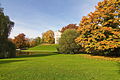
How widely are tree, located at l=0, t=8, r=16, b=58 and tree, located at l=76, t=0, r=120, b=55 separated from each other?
14477mm

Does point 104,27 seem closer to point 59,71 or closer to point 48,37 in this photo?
point 59,71

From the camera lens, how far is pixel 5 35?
22641 mm

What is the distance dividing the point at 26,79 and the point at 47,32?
81.4m

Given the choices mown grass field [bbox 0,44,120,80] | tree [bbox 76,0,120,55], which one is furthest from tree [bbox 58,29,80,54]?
mown grass field [bbox 0,44,120,80]

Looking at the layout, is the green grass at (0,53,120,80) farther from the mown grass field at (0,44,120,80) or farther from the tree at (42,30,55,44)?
the tree at (42,30,55,44)

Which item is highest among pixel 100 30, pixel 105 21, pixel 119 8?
pixel 119 8

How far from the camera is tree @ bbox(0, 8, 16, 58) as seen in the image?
21508mm

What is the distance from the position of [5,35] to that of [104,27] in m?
18.2

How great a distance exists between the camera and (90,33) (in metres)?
23.3

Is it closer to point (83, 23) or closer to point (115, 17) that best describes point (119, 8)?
point (115, 17)

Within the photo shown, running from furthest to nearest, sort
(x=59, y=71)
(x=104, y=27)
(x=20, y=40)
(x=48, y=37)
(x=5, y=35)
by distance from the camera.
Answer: (x=48, y=37)
(x=20, y=40)
(x=5, y=35)
(x=104, y=27)
(x=59, y=71)

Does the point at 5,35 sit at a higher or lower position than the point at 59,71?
higher

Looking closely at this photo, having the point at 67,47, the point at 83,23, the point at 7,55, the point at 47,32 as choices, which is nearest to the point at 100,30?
the point at 83,23

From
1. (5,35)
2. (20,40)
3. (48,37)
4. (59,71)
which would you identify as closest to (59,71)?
(59,71)
